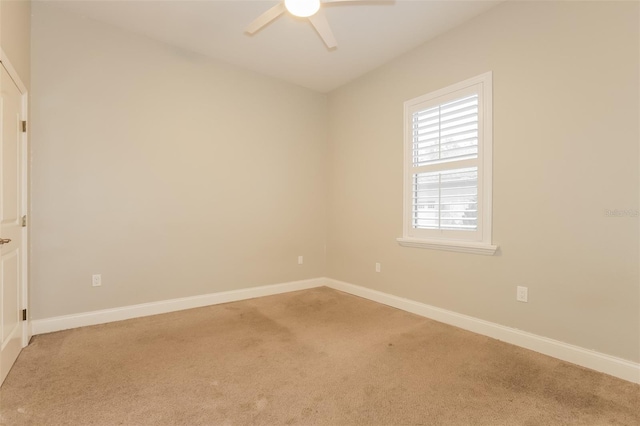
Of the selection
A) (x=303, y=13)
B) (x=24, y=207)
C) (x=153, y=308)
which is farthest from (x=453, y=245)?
(x=24, y=207)

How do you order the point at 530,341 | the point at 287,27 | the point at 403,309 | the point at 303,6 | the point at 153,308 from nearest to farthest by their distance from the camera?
the point at 303,6, the point at 530,341, the point at 287,27, the point at 153,308, the point at 403,309

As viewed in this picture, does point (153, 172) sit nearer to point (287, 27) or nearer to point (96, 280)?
point (96, 280)

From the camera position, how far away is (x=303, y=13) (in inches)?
80.4

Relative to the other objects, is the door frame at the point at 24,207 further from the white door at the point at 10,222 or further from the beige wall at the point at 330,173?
the beige wall at the point at 330,173

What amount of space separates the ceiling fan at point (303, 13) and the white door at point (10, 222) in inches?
66.7

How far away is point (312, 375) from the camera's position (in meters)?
2.05

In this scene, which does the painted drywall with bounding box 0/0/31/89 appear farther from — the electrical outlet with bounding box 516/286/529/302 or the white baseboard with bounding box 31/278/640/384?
the electrical outlet with bounding box 516/286/529/302

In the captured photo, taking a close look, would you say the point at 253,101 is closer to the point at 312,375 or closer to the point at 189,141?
the point at 189,141

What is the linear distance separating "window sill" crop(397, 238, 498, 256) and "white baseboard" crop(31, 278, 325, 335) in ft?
5.65

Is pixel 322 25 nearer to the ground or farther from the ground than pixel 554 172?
farther from the ground

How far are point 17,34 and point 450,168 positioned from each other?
144 inches

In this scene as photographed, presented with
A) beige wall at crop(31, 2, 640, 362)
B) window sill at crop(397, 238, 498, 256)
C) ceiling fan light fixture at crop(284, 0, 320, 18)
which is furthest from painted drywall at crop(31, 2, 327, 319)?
ceiling fan light fixture at crop(284, 0, 320, 18)

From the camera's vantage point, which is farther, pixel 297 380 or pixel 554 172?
pixel 554 172

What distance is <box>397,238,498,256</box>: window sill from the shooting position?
271 centimetres
